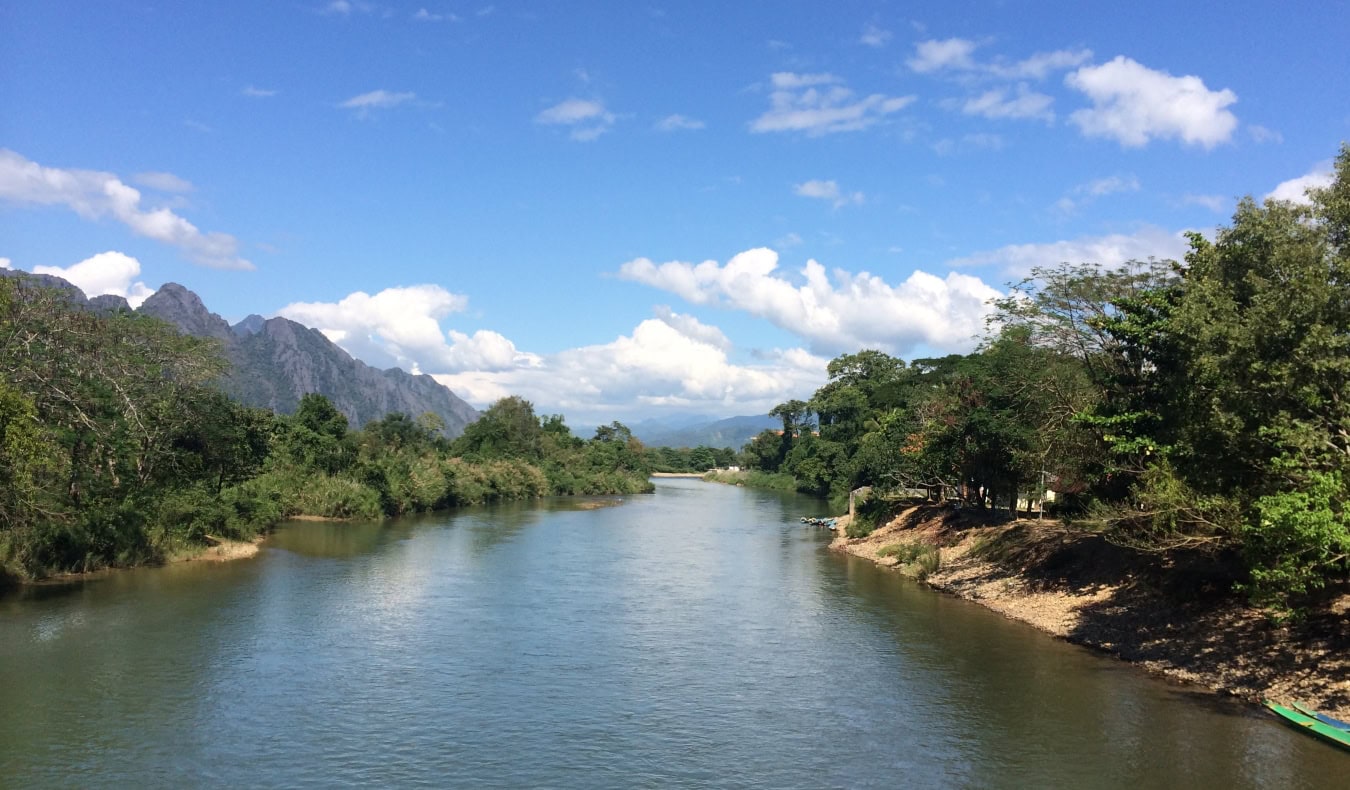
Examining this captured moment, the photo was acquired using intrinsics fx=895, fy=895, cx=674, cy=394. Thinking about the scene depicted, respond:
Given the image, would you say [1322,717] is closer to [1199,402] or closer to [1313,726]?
[1313,726]

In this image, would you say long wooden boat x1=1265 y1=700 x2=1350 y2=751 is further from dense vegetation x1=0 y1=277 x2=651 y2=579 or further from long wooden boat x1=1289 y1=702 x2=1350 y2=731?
dense vegetation x1=0 y1=277 x2=651 y2=579

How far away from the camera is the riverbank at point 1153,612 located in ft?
69.0

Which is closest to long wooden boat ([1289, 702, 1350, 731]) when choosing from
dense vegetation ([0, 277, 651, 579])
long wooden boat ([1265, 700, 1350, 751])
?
long wooden boat ([1265, 700, 1350, 751])

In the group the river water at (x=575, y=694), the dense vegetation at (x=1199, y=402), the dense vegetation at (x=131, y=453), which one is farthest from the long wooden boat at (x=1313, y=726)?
the dense vegetation at (x=131, y=453)

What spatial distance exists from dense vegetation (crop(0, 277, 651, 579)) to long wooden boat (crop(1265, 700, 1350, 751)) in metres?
32.5

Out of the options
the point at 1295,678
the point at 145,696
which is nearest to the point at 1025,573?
the point at 1295,678

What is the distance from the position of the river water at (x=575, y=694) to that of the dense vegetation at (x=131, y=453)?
2.55m

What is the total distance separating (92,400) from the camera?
33.9 m

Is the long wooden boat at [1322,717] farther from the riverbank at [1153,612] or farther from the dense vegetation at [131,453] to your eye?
the dense vegetation at [131,453]

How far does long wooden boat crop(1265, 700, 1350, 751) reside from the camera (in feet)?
58.1

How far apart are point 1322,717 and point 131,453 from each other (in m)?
41.2

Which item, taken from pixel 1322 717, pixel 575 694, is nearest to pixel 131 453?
pixel 575 694

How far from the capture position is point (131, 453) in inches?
1483

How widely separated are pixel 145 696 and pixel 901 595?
27.3 m
